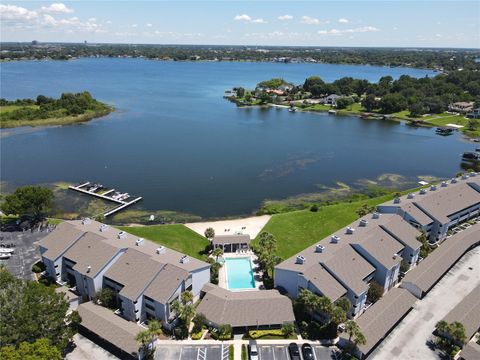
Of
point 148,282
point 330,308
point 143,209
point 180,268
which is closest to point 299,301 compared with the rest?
point 330,308

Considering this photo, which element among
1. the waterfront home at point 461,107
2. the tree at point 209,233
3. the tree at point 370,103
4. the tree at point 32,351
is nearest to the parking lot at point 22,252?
the tree at point 32,351

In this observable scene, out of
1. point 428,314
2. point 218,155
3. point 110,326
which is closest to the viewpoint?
point 110,326

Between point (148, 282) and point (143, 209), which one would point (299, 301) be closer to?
point (148, 282)

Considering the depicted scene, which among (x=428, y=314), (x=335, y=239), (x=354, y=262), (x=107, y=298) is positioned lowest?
(x=428, y=314)

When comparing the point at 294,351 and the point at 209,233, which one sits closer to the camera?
the point at 294,351

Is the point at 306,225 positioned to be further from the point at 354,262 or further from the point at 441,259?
the point at 441,259

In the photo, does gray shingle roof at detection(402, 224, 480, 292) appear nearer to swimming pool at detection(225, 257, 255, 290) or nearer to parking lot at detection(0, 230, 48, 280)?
swimming pool at detection(225, 257, 255, 290)

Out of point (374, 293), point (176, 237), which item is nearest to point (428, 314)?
point (374, 293)
